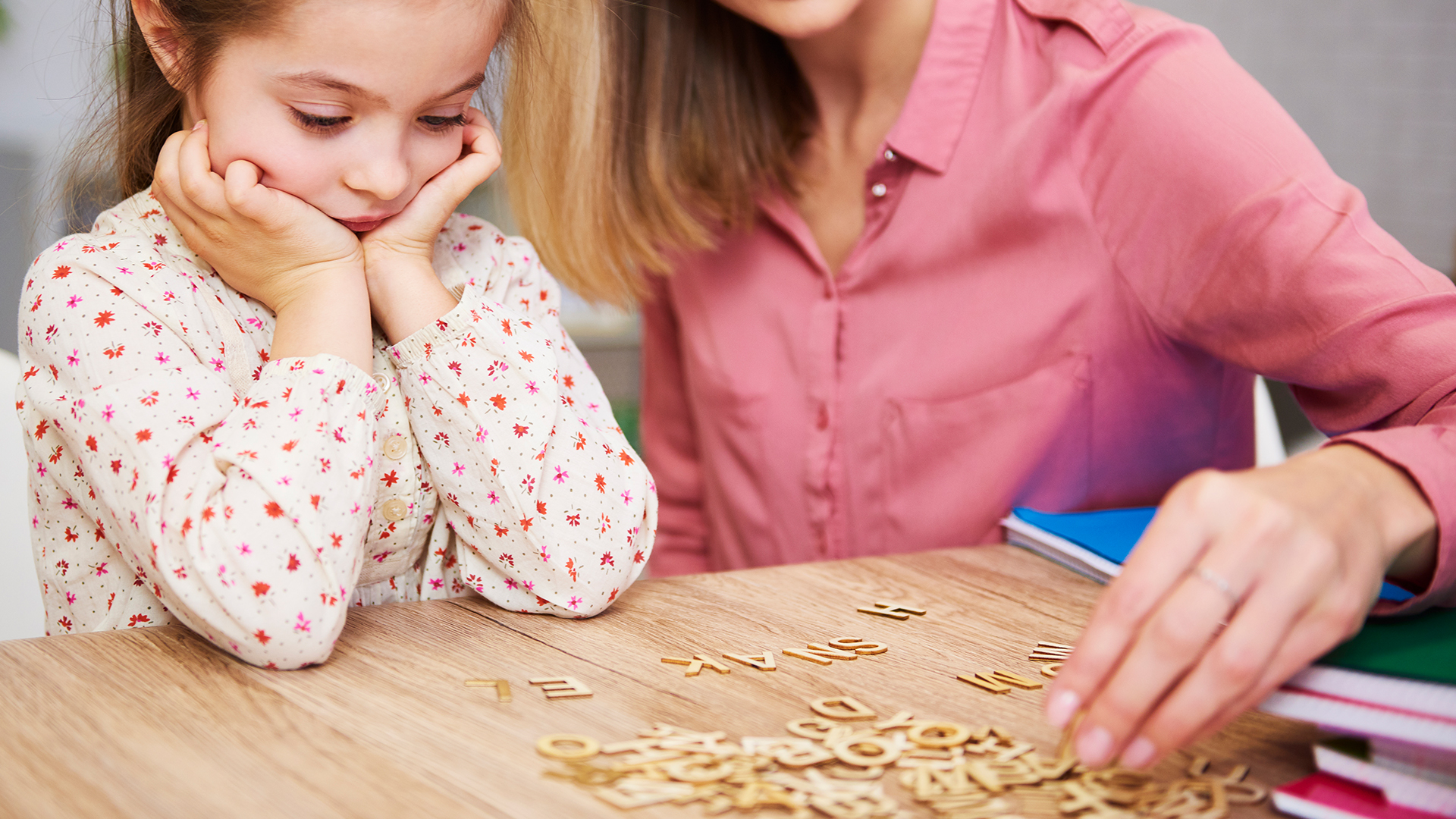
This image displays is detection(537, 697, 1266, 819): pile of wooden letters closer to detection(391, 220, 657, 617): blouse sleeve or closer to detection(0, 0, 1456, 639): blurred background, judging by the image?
detection(391, 220, 657, 617): blouse sleeve

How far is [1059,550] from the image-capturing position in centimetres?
99

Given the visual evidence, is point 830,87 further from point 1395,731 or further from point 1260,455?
point 1395,731

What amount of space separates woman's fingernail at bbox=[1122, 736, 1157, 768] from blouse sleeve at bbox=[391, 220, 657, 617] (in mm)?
414

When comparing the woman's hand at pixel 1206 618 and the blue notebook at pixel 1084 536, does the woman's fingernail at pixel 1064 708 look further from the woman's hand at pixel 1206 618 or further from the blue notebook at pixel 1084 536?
the blue notebook at pixel 1084 536

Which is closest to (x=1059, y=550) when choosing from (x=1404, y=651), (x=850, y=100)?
(x=1404, y=651)

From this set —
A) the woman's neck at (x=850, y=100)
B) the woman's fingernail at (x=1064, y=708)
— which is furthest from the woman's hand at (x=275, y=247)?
the woman's neck at (x=850, y=100)

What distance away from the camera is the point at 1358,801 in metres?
0.52

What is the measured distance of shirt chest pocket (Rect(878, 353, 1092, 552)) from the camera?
123cm

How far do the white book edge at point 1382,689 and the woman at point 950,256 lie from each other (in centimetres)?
41

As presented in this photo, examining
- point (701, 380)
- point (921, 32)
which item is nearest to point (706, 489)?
point (701, 380)

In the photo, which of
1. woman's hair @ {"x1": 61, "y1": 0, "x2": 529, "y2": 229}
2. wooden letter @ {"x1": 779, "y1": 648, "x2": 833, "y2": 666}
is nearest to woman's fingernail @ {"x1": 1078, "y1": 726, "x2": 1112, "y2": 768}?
wooden letter @ {"x1": 779, "y1": 648, "x2": 833, "y2": 666}

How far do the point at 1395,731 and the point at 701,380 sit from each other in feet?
3.27

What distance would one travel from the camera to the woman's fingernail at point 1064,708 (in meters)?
0.53

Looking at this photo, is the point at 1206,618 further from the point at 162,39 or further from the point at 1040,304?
the point at 162,39
